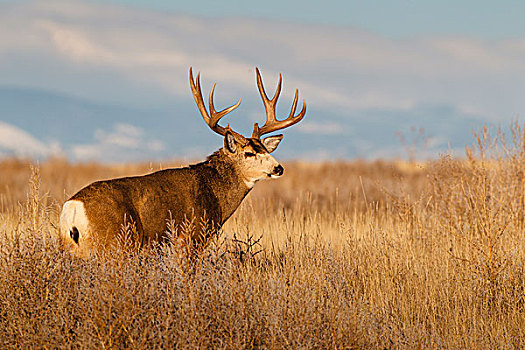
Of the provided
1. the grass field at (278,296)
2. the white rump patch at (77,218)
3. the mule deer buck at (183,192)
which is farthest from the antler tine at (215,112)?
the white rump patch at (77,218)

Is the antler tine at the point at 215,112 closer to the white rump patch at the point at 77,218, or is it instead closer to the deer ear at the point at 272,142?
the deer ear at the point at 272,142

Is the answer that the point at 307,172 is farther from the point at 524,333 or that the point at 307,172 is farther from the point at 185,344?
the point at 185,344

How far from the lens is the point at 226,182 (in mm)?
7973

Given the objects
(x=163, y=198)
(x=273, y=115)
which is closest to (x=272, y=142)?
(x=273, y=115)

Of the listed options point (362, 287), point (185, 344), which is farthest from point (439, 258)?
point (185, 344)

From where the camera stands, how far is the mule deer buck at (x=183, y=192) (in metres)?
6.31

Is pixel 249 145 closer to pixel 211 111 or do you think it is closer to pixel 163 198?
pixel 211 111

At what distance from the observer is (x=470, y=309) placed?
680 centimetres

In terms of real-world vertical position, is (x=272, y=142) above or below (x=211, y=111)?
below

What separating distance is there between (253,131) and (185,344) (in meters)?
4.52

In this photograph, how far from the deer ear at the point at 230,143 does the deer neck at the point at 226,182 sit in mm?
174

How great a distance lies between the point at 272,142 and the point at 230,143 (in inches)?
35.2

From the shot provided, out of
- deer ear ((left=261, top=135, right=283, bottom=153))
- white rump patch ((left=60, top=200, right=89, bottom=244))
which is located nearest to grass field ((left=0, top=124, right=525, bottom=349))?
white rump patch ((left=60, top=200, right=89, bottom=244))

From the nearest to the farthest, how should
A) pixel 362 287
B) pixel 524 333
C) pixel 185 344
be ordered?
pixel 185 344 → pixel 524 333 → pixel 362 287
